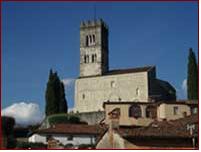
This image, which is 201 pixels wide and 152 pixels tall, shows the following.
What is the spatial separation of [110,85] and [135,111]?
11.6m

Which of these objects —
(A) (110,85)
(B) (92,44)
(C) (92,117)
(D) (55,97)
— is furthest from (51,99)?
(B) (92,44)

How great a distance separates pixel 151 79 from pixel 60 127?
58.2 ft

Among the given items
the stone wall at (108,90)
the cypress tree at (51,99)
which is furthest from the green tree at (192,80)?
the cypress tree at (51,99)

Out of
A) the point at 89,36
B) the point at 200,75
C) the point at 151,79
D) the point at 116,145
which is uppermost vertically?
the point at 89,36

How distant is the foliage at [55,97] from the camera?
37.0m

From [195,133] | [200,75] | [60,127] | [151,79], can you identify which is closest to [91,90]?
[151,79]

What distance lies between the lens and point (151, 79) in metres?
42.5

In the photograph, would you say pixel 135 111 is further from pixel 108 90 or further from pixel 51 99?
pixel 108 90

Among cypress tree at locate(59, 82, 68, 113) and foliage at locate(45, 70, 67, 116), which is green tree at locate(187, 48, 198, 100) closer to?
cypress tree at locate(59, 82, 68, 113)

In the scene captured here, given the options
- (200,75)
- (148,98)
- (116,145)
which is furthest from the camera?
(148,98)

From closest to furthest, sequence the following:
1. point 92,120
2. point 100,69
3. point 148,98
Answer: point 92,120, point 148,98, point 100,69

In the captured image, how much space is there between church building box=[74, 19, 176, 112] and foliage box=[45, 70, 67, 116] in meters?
4.94

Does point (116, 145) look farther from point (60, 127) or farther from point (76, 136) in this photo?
point (60, 127)

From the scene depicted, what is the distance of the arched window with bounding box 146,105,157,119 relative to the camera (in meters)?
31.4
